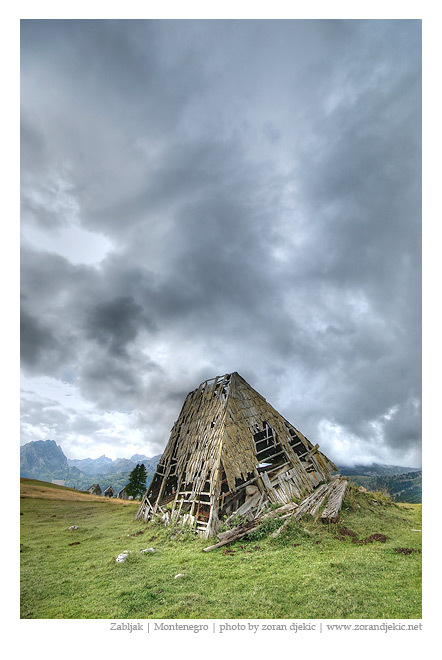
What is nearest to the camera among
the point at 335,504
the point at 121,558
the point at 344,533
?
the point at 121,558

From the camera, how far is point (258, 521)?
14.1 meters

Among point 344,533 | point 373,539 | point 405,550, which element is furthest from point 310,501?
point 405,550

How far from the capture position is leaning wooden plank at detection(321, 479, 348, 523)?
13.7 m

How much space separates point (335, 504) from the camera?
1502cm

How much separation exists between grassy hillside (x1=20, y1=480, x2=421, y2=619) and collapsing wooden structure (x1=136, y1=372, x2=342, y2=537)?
175 cm

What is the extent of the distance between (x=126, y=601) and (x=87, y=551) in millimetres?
6904

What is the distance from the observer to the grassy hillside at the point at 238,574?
7434mm

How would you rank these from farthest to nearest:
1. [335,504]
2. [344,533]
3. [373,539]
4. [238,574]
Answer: [335,504] → [344,533] → [373,539] → [238,574]

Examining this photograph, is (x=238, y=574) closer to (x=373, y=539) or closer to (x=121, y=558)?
(x=121, y=558)

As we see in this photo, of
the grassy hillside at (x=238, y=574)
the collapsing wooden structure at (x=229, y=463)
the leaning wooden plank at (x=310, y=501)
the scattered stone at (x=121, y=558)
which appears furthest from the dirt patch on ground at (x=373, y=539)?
the scattered stone at (x=121, y=558)

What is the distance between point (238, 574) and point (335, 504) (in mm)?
7494

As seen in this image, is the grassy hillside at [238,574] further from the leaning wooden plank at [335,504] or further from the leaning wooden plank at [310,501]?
the leaning wooden plank at [310,501]

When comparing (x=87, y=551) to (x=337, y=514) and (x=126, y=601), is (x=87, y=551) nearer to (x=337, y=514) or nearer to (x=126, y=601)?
(x=126, y=601)
